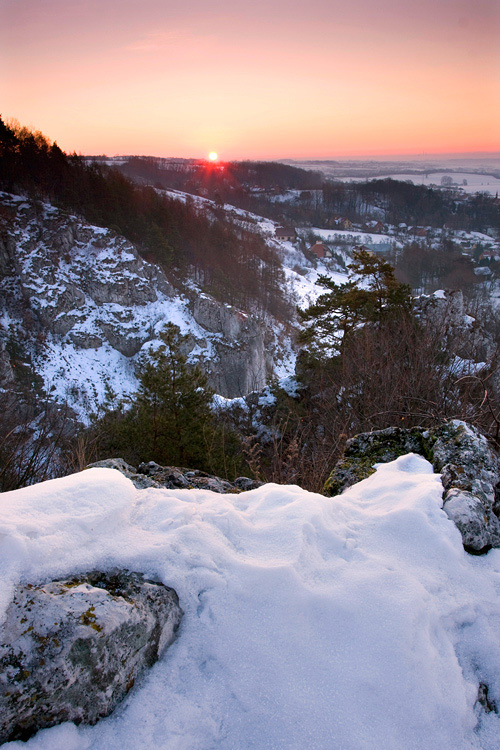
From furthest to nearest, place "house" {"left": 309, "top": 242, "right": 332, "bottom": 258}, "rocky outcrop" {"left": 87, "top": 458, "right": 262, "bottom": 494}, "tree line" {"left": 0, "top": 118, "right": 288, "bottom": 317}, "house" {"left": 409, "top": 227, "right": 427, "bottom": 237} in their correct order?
"house" {"left": 409, "top": 227, "right": 427, "bottom": 237}, "house" {"left": 309, "top": 242, "right": 332, "bottom": 258}, "tree line" {"left": 0, "top": 118, "right": 288, "bottom": 317}, "rocky outcrop" {"left": 87, "top": 458, "right": 262, "bottom": 494}

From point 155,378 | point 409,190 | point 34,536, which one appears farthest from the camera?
point 409,190

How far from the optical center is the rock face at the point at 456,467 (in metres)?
2.54

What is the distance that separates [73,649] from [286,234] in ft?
328

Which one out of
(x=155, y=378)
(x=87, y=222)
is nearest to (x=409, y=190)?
(x=87, y=222)

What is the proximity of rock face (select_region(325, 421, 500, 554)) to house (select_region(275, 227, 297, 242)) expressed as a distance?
95.0m

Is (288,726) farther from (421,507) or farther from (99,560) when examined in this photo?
(421,507)

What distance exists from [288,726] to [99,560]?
1244 millimetres

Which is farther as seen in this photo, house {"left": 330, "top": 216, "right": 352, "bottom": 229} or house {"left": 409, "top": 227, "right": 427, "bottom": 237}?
house {"left": 330, "top": 216, "right": 352, "bottom": 229}

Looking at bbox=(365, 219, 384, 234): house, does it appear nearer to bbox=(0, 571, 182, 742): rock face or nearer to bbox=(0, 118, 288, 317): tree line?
bbox=(0, 118, 288, 317): tree line

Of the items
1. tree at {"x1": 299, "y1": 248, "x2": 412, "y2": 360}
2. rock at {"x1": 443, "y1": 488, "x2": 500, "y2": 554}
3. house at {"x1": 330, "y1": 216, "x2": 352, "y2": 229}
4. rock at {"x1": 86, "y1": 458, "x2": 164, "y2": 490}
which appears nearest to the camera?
rock at {"x1": 443, "y1": 488, "x2": 500, "y2": 554}

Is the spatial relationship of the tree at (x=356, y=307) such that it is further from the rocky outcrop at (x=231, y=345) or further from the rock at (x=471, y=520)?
the rocky outcrop at (x=231, y=345)

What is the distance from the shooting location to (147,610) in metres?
1.94

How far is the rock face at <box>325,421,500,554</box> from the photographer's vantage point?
8.34 ft

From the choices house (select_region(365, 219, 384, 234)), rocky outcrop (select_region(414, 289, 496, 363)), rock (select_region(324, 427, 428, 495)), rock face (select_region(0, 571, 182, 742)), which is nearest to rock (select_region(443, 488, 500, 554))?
rock (select_region(324, 427, 428, 495))
